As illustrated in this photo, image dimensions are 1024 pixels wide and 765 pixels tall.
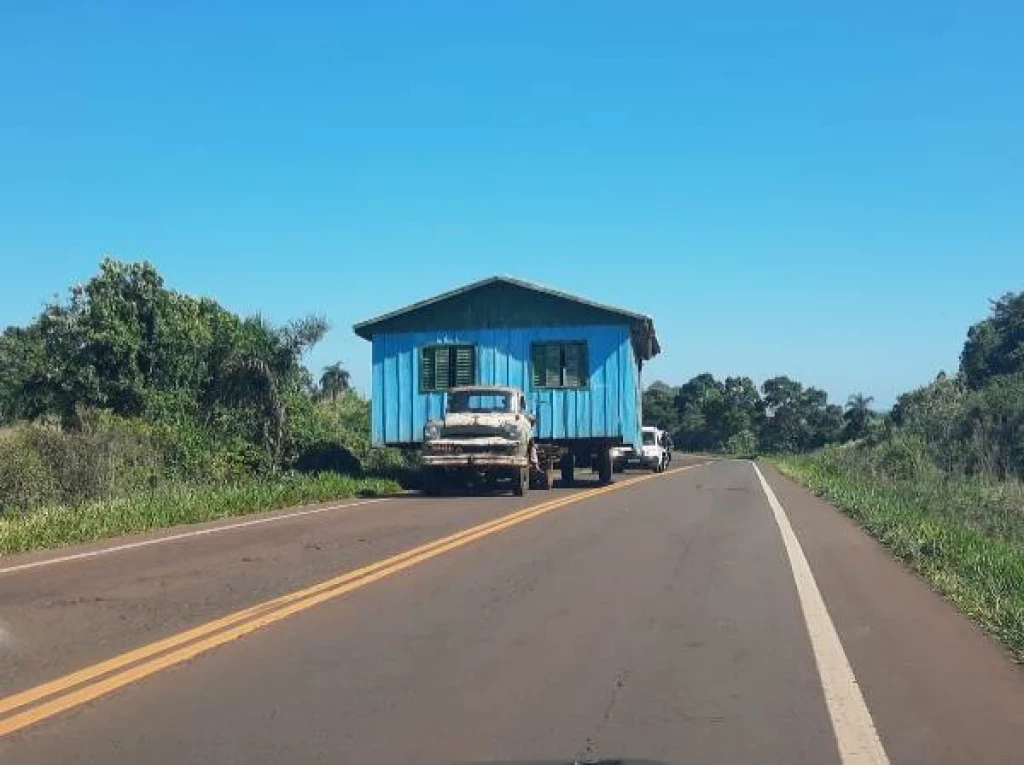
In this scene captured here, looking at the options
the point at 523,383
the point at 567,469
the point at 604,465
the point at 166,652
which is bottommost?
the point at 166,652

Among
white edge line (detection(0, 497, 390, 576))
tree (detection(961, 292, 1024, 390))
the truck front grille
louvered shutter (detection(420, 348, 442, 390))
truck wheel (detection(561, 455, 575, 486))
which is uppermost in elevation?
tree (detection(961, 292, 1024, 390))

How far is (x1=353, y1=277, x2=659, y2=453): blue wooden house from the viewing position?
2952 cm

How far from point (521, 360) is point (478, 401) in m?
4.52

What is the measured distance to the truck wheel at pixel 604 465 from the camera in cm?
3030

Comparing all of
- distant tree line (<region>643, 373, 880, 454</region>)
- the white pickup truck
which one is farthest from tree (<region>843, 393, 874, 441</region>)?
the white pickup truck

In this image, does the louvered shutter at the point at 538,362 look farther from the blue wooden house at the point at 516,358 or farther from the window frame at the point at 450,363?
the window frame at the point at 450,363

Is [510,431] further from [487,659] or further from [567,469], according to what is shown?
[487,659]

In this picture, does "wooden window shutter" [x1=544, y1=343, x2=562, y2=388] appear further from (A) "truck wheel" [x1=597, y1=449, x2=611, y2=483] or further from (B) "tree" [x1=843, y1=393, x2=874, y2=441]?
(B) "tree" [x1=843, y1=393, x2=874, y2=441]

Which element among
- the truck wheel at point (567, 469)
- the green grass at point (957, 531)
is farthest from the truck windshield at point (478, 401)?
the green grass at point (957, 531)

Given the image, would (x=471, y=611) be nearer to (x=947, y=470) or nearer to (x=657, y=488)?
(x=657, y=488)

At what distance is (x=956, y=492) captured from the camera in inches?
955

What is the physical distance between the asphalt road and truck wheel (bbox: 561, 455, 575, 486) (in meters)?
16.4

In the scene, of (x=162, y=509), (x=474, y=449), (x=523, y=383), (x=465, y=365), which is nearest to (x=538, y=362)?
(x=523, y=383)

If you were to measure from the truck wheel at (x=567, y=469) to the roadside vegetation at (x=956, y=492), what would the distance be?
21.8 feet
